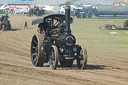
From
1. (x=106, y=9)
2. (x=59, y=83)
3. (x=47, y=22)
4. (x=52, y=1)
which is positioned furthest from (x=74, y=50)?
(x=52, y=1)

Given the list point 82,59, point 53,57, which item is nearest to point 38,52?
point 53,57

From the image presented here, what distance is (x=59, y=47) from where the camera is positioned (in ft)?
40.9

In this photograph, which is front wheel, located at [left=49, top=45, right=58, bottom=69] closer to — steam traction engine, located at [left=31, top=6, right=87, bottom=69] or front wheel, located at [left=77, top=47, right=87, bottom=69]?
steam traction engine, located at [left=31, top=6, right=87, bottom=69]

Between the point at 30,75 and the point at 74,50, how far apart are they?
2.35 metres

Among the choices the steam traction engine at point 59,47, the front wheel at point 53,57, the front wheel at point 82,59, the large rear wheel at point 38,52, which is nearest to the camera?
the front wheel at point 53,57

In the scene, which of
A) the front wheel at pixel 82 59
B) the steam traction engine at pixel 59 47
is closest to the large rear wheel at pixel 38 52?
the steam traction engine at pixel 59 47

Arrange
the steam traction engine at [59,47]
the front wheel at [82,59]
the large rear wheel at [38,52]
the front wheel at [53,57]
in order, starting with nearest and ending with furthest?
the front wheel at [53,57] < the front wheel at [82,59] < the steam traction engine at [59,47] < the large rear wheel at [38,52]

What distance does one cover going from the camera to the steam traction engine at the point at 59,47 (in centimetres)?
1209

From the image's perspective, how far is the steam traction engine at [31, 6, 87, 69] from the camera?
12.1 m

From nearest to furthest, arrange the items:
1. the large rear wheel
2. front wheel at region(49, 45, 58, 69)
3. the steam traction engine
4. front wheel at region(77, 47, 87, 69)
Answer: front wheel at region(49, 45, 58, 69)
front wheel at region(77, 47, 87, 69)
the steam traction engine
the large rear wheel

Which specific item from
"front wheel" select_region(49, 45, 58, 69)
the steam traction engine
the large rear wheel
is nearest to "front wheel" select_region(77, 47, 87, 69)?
the steam traction engine

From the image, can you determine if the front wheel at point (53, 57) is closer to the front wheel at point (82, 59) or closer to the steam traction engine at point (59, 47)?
the steam traction engine at point (59, 47)

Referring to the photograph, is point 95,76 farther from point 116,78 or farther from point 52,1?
point 52,1

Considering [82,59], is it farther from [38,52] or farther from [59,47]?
[38,52]
